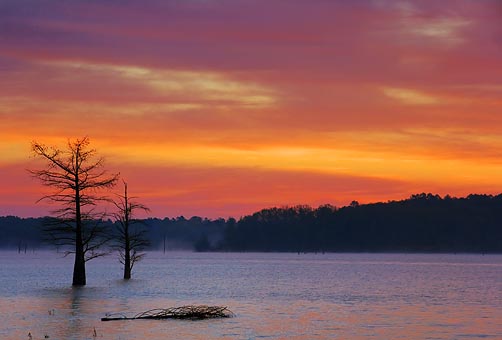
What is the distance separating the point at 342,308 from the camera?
60.4 meters

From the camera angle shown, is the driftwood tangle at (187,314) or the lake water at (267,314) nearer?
the lake water at (267,314)

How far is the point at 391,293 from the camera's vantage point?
266 ft

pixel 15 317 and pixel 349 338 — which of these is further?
pixel 15 317

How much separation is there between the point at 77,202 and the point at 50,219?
2.51m

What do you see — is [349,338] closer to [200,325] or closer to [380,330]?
[380,330]

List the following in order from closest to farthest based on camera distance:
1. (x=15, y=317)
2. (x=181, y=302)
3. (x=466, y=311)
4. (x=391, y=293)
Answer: (x=15, y=317)
(x=466, y=311)
(x=181, y=302)
(x=391, y=293)

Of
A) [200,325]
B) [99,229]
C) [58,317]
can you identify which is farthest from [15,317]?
[99,229]

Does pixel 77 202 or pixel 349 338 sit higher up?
pixel 77 202

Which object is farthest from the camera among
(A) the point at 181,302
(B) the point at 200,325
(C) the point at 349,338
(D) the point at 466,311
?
(A) the point at 181,302

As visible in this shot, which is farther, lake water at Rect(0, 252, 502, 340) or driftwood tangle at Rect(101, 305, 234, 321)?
driftwood tangle at Rect(101, 305, 234, 321)

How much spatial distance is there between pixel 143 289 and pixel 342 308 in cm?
2643

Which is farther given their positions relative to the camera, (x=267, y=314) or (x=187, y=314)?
(x=267, y=314)

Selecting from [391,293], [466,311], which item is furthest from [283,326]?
A: [391,293]

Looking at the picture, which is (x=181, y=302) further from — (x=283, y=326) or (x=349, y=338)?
(x=349, y=338)
